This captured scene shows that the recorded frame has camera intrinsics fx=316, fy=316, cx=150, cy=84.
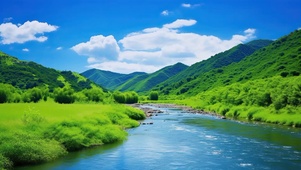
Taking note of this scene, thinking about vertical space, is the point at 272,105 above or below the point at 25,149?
above

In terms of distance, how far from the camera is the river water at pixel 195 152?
127 feet

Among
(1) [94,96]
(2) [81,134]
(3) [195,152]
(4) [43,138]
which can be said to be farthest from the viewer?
(1) [94,96]

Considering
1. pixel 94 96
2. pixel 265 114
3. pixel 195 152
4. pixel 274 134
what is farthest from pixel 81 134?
pixel 94 96

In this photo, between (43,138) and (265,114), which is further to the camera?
(265,114)

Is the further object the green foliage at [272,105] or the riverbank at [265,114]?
the green foliage at [272,105]

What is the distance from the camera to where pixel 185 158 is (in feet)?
140

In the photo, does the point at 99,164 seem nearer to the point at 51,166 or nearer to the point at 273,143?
the point at 51,166

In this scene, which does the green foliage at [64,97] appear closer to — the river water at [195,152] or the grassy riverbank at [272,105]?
the grassy riverbank at [272,105]

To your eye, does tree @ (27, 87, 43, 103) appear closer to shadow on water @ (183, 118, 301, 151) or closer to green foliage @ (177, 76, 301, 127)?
green foliage @ (177, 76, 301, 127)

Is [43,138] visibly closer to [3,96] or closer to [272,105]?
[272,105]

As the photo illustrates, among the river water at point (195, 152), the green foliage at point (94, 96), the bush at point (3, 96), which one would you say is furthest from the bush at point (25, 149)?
the green foliage at point (94, 96)

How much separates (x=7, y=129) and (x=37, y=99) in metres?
117

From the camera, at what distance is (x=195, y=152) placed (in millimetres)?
46562

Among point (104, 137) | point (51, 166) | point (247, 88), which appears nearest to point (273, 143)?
point (104, 137)
